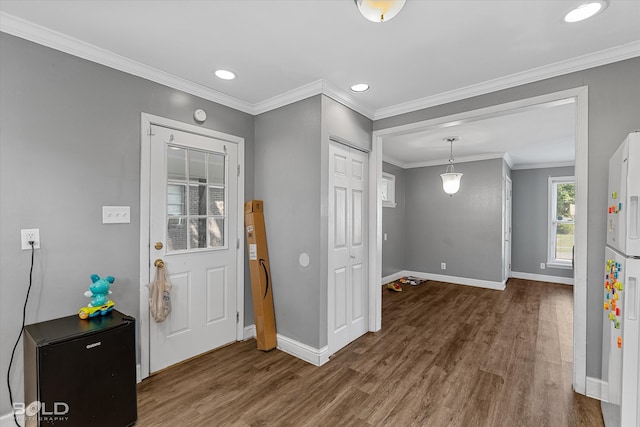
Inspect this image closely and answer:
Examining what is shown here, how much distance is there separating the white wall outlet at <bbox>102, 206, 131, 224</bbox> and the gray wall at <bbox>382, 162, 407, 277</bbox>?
4408 mm

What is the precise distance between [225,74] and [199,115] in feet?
1.57

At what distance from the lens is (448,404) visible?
2129 millimetres

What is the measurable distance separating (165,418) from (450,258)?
18.5 ft

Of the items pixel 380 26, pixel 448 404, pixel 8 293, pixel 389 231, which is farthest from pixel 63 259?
pixel 389 231

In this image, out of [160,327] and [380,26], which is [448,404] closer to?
[160,327]

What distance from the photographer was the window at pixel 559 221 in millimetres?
6129

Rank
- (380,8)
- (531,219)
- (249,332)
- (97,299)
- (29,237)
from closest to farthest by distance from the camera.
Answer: (380,8), (29,237), (97,299), (249,332), (531,219)

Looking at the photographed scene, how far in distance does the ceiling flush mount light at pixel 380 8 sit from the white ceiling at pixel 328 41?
29 centimetres

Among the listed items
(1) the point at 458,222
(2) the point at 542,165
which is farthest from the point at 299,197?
(2) the point at 542,165

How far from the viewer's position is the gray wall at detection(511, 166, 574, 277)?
6.21 meters

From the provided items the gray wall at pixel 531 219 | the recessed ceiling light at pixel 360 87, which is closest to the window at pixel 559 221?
the gray wall at pixel 531 219

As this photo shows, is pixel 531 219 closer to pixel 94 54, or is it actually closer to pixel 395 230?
pixel 395 230

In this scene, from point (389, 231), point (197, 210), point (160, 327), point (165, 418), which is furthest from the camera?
point (389, 231)

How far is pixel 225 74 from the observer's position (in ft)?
8.25
